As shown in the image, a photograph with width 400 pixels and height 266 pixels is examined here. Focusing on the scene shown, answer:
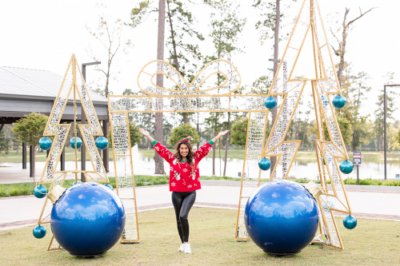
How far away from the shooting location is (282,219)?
5184 mm

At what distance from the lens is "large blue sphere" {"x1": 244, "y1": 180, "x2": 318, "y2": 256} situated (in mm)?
5195

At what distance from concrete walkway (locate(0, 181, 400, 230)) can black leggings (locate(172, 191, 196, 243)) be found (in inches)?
78.9

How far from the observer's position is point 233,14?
1022 inches

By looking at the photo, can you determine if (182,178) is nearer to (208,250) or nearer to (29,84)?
(208,250)

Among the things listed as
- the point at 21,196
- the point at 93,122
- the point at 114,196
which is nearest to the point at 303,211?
the point at 114,196

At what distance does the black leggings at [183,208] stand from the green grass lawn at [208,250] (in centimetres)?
33

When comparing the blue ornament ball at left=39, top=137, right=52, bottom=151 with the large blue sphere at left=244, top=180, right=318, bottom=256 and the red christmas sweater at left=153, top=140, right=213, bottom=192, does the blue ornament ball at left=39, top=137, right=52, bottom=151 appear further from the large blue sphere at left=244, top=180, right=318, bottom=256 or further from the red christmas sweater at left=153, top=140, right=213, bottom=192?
the large blue sphere at left=244, top=180, right=318, bottom=256

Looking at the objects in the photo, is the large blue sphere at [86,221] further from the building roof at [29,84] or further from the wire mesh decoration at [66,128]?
the building roof at [29,84]

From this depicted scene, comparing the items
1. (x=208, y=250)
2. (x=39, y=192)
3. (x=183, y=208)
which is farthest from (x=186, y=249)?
(x=39, y=192)

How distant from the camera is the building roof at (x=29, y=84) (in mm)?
18656

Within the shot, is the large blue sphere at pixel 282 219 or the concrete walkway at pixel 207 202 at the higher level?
the large blue sphere at pixel 282 219

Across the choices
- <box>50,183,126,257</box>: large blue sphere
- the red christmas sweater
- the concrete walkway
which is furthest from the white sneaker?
the concrete walkway

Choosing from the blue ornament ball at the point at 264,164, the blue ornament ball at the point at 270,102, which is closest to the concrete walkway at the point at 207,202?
the blue ornament ball at the point at 264,164

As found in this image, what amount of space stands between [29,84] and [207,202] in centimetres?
1348
